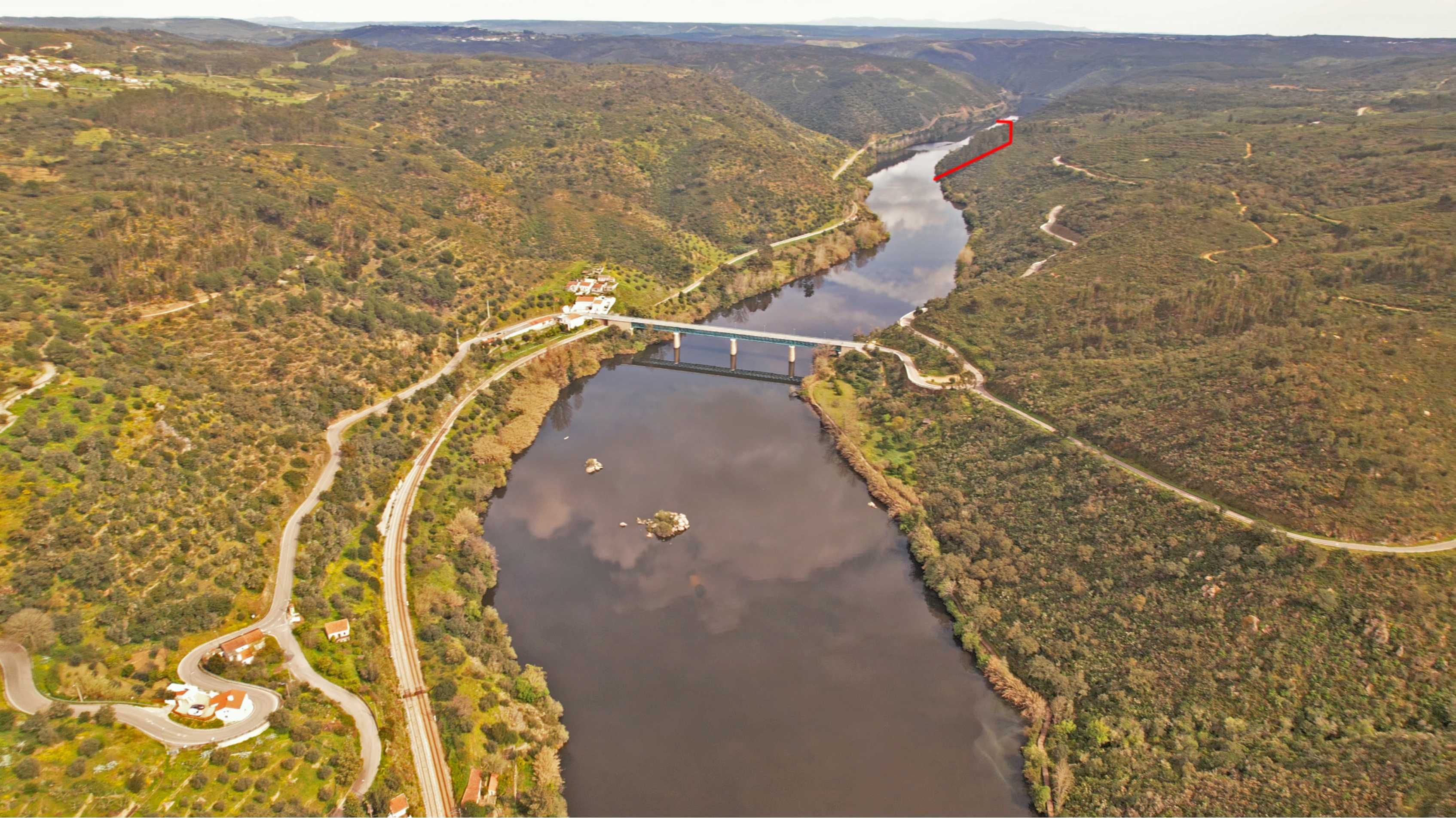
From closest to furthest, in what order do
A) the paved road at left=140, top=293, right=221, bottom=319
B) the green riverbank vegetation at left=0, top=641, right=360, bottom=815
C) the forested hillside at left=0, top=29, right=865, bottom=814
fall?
the green riverbank vegetation at left=0, top=641, right=360, bottom=815
the forested hillside at left=0, top=29, right=865, bottom=814
the paved road at left=140, top=293, right=221, bottom=319

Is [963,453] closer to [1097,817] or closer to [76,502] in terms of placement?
[1097,817]

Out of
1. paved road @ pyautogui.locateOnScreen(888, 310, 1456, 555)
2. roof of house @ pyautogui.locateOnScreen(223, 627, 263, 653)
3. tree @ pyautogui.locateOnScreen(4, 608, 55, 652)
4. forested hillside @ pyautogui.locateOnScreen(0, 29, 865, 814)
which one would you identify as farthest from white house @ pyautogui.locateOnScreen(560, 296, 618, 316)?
tree @ pyautogui.locateOnScreen(4, 608, 55, 652)

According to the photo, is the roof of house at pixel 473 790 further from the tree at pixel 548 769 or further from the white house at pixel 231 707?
the white house at pixel 231 707

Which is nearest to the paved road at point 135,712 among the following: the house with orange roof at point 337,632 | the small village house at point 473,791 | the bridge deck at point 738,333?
the house with orange roof at point 337,632

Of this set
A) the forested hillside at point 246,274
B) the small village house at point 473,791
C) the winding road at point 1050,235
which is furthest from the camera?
the winding road at point 1050,235

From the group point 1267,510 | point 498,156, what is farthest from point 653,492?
point 498,156

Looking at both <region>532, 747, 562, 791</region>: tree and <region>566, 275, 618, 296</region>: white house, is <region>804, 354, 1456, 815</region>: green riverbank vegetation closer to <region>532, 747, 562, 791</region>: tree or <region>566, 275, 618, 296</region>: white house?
<region>532, 747, 562, 791</region>: tree
